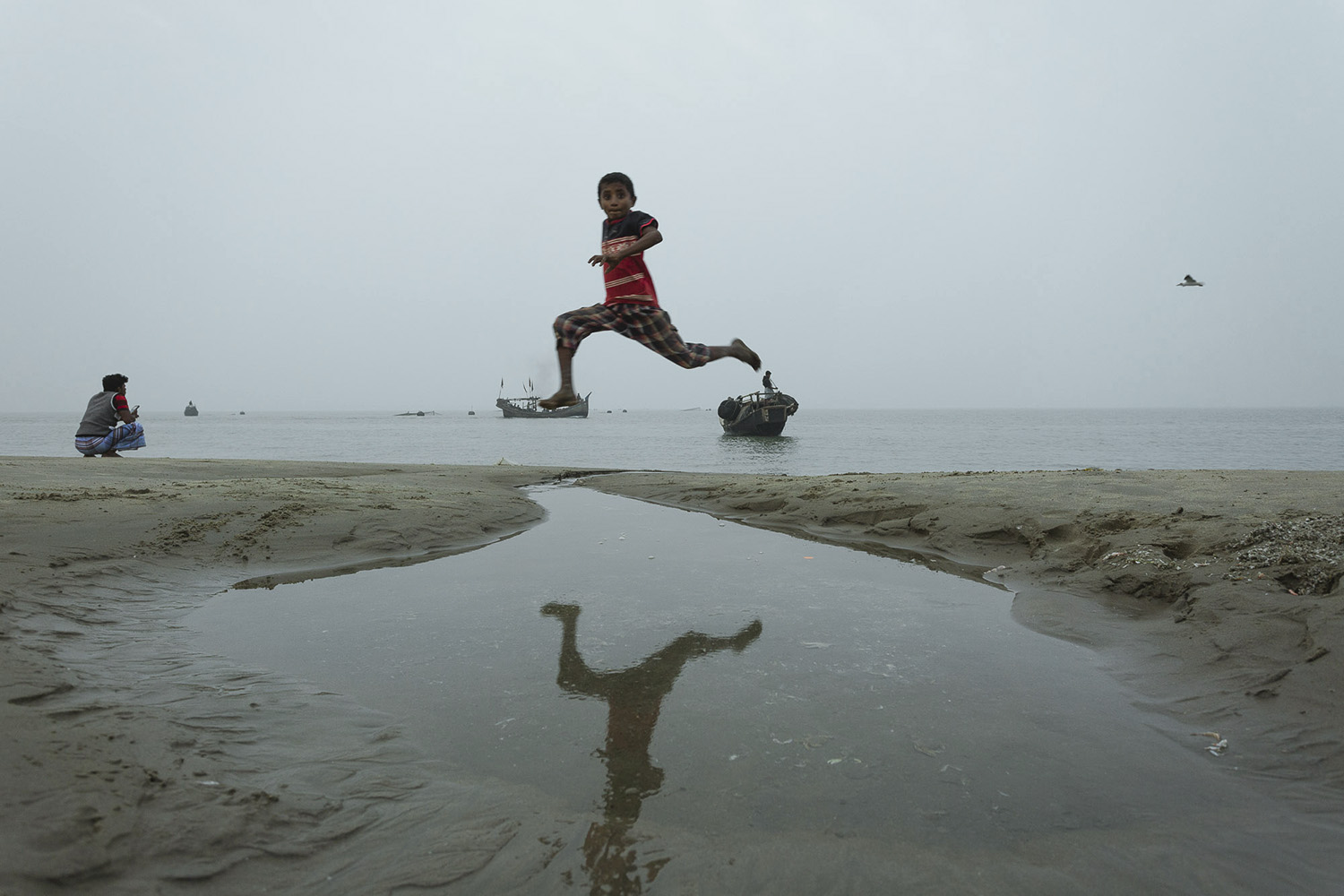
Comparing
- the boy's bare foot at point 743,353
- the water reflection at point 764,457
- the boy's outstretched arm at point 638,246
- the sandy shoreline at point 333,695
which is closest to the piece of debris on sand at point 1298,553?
the sandy shoreline at point 333,695

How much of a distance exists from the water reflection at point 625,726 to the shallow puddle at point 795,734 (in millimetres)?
12

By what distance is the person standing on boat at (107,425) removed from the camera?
14883 millimetres

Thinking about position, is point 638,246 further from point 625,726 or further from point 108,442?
point 108,442

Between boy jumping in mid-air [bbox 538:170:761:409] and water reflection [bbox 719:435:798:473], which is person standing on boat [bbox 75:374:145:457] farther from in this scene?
water reflection [bbox 719:435:798:473]

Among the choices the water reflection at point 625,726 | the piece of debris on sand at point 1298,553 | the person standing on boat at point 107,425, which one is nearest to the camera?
the water reflection at point 625,726

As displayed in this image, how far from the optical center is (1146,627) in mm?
4281

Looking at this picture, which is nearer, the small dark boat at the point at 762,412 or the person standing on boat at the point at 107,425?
the person standing on boat at the point at 107,425

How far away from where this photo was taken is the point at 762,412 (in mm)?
50250

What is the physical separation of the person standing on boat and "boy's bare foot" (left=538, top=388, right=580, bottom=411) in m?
14.9

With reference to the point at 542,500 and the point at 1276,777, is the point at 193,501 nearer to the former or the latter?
the point at 542,500

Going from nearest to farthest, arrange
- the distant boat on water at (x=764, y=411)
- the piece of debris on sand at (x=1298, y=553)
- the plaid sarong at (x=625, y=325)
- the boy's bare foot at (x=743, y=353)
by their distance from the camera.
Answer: the piece of debris on sand at (x=1298, y=553), the plaid sarong at (x=625, y=325), the boy's bare foot at (x=743, y=353), the distant boat on water at (x=764, y=411)

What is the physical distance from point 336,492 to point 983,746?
8.33m

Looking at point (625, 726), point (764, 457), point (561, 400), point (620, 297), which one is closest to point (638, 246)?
point (620, 297)

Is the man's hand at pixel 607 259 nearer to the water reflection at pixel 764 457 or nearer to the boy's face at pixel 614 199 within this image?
the boy's face at pixel 614 199
